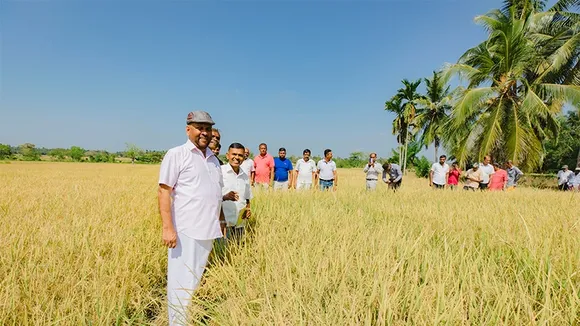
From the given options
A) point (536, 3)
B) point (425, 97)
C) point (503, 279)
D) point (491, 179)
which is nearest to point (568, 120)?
point (425, 97)

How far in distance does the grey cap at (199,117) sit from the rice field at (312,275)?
3.51 ft

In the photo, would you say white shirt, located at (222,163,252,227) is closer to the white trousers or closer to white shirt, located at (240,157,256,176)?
the white trousers

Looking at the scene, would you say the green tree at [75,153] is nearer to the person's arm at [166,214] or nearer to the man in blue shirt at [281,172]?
the man in blue shirt at [281,172]

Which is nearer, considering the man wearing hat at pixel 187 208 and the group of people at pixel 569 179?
the man wearing hat at pixel 187 208

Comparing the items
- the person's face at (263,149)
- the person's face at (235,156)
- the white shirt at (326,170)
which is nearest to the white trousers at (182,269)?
the person's face at (235,156)

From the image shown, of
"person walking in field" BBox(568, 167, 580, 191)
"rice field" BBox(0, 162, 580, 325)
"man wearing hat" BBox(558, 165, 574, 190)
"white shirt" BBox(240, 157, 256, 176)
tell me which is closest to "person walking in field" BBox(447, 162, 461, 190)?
"rice field" BBox(0, 162, 580, 325)

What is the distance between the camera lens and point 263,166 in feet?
19.5

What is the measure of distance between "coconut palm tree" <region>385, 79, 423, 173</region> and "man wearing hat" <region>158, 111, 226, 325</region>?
22.1m

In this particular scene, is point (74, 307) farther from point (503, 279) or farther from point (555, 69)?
point (555, 69)

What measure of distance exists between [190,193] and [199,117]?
1.83 ft

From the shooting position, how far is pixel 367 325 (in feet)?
3.72

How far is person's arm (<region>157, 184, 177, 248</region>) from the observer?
5.77ft

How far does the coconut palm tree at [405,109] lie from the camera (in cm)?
2235

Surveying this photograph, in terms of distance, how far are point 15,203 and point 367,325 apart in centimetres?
595
